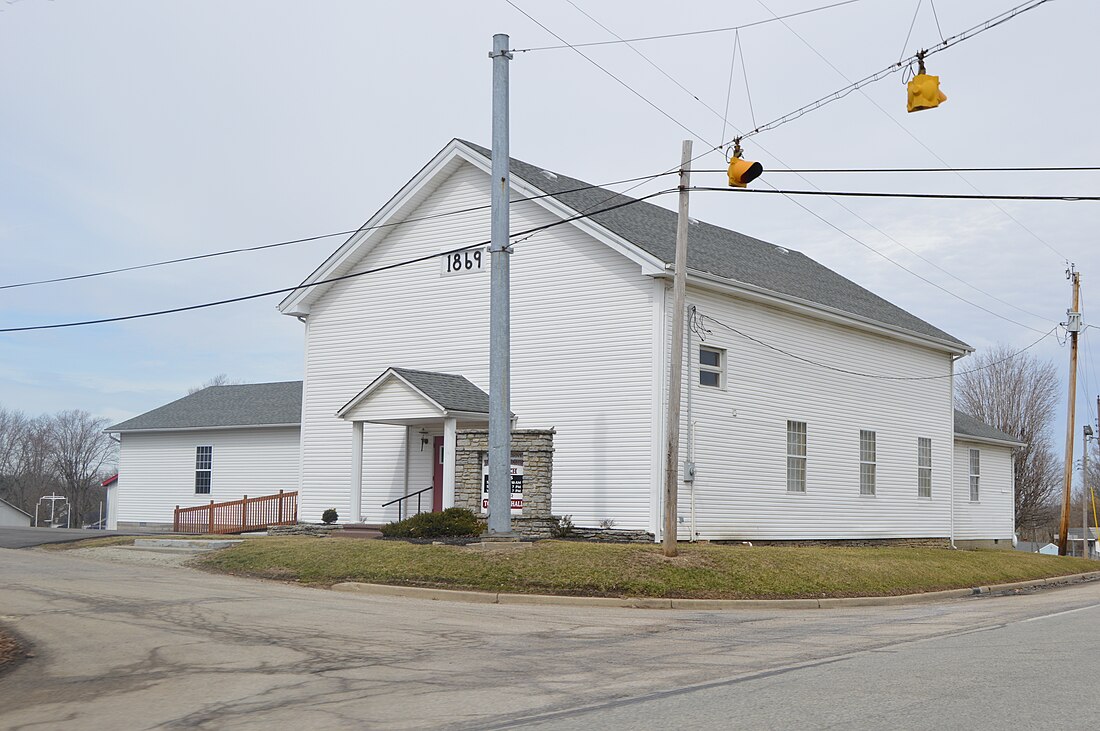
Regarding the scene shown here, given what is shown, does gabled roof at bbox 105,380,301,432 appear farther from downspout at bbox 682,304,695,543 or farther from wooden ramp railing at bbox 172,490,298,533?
downspout at bbox 682,304,695,543

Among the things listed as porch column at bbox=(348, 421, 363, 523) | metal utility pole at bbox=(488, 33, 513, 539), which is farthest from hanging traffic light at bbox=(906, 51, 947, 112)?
porch column at bbox=(348, 421, 363, 523)

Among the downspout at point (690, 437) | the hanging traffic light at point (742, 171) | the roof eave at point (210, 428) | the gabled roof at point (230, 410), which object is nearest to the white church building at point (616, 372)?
the downspout at point (690, 437)

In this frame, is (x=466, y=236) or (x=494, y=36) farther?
(x=466, y=236)

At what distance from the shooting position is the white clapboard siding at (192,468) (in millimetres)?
37625

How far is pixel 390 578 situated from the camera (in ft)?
61.9

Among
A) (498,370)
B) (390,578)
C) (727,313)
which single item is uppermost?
(727,313)

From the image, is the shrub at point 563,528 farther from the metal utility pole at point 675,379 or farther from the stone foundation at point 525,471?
the metal utility pole at point 675,379

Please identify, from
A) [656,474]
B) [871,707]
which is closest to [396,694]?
[871,707]

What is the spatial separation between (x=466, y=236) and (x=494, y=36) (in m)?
7.95

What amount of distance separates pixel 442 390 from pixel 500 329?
18.9 feet

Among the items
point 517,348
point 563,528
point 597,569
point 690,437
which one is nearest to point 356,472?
point 517,348

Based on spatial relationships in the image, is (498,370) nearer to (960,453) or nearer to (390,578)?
(390,578)

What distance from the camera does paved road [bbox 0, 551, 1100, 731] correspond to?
8375 millimetres

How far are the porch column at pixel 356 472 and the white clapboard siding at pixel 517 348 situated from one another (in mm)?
1547
